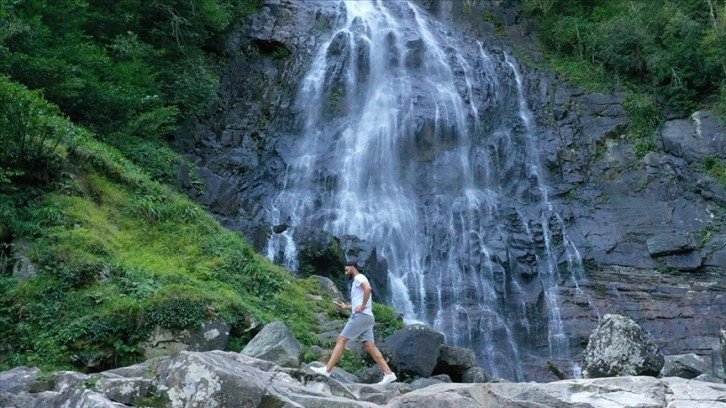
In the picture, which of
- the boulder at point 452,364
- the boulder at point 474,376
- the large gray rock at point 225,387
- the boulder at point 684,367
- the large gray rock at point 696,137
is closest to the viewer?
the large gray rock at point 225,387

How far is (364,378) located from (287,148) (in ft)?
44.9

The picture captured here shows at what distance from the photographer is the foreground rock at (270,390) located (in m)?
6.89

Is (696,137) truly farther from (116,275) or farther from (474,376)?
(116,275)

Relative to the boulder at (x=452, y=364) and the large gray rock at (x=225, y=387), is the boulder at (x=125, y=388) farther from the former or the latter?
the boulder at (x=452, y=364)

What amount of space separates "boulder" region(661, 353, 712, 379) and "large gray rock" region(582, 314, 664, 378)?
0.56 m

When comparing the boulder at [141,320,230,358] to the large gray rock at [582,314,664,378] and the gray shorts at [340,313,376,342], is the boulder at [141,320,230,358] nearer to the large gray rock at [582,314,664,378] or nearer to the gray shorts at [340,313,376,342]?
the gray shorts at [340,313,376,342]

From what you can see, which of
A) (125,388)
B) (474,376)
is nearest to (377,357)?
(474,376)

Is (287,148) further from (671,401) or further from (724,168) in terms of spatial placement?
(671,401)

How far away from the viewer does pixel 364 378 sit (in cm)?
1050

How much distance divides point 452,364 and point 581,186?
1372 centimetres

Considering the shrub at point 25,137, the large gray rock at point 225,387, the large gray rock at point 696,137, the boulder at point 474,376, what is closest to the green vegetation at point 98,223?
the shrub at point 25,137

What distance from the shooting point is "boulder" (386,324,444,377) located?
1130 cm

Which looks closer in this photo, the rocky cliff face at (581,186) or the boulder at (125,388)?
the boulder at (125,388)

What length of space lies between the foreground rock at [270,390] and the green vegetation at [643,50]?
18.2 metres
